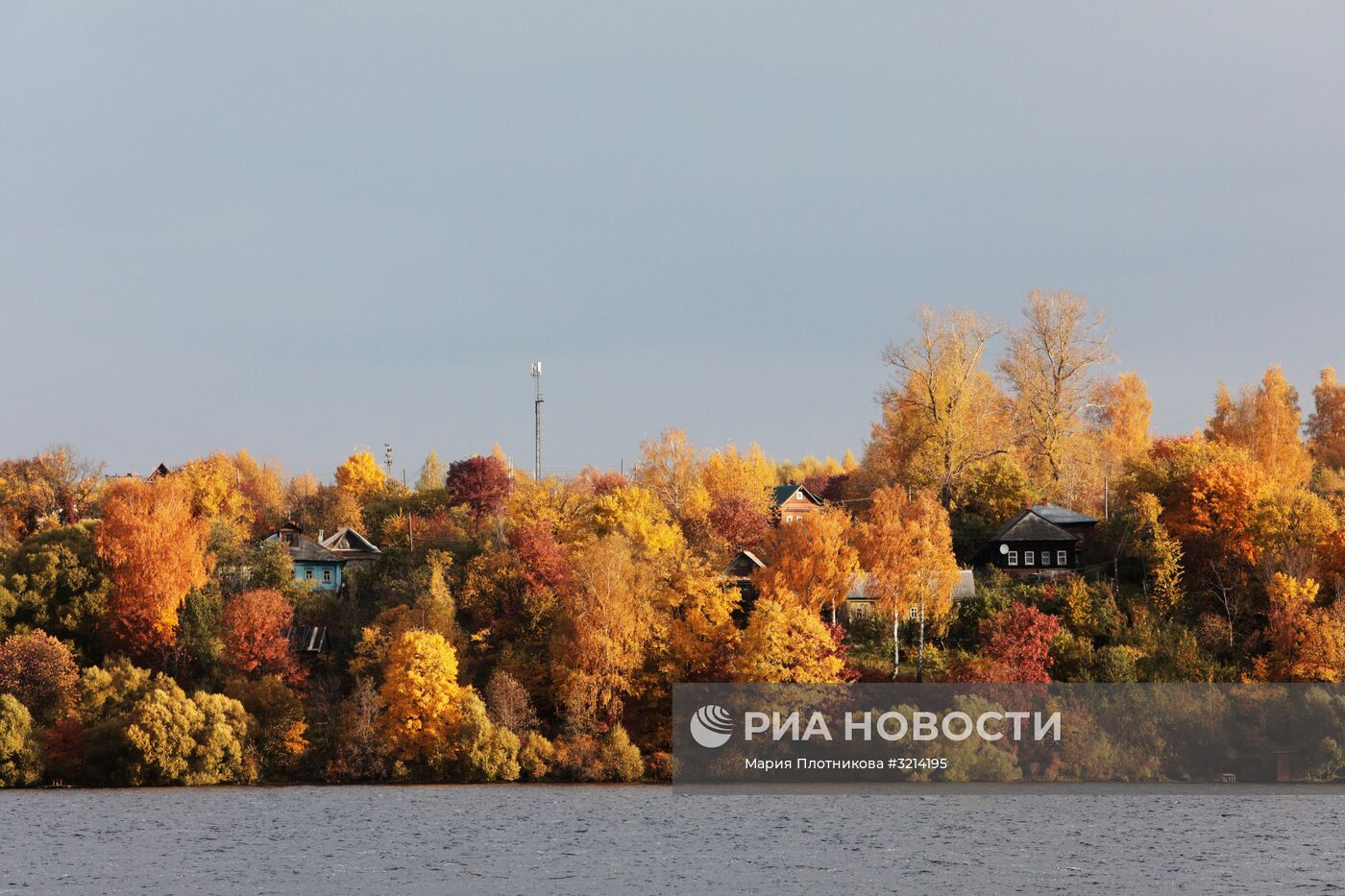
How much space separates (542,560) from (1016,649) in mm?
26859

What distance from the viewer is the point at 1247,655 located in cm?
8738

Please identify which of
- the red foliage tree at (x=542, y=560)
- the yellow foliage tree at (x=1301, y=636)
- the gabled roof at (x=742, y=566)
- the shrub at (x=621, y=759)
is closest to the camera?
the shrub at (x=621, y=759)

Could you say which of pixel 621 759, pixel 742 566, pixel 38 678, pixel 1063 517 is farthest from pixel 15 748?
pixel 1063 517

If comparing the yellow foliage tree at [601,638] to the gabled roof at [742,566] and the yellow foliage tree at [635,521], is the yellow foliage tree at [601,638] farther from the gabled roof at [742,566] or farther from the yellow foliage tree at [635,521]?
the gabled roof at [742,566]

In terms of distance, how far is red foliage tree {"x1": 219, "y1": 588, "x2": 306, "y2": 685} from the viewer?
280 feet

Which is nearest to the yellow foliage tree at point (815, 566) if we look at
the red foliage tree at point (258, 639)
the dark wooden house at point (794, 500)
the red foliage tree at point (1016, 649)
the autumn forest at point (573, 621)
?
the autumn forest at point (573, 621)

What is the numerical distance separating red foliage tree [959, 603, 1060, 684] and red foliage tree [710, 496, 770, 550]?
2069 centimetres

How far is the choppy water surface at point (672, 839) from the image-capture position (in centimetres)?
5506

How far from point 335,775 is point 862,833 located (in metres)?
29.2

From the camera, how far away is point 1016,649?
83.6 meters

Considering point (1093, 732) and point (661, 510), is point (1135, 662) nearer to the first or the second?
point (1093, 732)

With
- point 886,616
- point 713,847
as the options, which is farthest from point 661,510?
point 713,847

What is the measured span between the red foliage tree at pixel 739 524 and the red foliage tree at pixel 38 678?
135 ft

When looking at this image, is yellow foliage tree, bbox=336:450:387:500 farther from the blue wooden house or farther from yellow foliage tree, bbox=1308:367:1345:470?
yellow foliage tree, bbox=1308:367:1345:470
